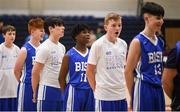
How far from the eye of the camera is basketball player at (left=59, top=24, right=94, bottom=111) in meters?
4.21

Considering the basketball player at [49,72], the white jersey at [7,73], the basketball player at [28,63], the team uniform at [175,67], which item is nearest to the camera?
the team uniform at [175,67]

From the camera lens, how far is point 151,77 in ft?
11.6

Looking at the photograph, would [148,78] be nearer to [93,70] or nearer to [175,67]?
[93,70]

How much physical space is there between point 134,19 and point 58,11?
2.45 metres

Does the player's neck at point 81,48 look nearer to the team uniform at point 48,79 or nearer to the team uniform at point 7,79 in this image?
the team uniform at point 48,79

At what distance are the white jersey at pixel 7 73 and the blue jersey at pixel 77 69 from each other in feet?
5.22

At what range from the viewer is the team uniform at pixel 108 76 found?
373cm

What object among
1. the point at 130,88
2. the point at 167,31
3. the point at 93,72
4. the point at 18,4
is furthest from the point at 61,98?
the point at 167,31

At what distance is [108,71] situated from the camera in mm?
3756

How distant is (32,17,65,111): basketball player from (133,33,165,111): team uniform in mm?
1154

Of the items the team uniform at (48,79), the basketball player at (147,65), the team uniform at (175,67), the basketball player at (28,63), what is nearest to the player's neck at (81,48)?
the team uniform at (48,79)

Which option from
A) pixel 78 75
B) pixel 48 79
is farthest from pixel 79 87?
pixel 48 79

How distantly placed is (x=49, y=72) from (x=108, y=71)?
93 centimetres

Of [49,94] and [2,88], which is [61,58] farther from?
[2,88]
